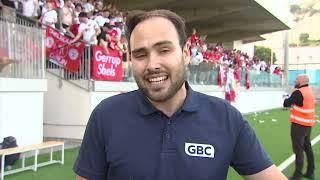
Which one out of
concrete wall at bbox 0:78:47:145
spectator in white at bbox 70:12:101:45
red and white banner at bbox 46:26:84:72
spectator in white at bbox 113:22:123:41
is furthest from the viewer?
spectator in white at bbox 113:22:123:41

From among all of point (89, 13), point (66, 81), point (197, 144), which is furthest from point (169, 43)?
point (89, 13)

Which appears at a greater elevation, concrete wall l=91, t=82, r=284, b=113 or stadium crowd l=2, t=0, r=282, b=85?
stadium crowd l=2, t=0, r=282, b=85

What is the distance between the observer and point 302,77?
322 inches

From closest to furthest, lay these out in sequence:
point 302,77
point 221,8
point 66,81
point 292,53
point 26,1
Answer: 1. point 302,77
2. point 26,1
3. point 66,81
4. point 221,8
5. point 292,53

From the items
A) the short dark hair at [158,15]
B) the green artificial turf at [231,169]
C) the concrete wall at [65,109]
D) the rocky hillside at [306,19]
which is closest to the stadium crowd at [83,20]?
the concrete wall at [65,109]

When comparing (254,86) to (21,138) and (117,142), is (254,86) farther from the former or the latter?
(117,142)

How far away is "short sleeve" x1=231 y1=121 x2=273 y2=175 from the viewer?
212 centimetres

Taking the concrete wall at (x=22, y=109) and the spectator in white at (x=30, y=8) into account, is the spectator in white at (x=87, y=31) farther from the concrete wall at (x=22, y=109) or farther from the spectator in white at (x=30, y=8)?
the concrete wall at (x=22, y=109)

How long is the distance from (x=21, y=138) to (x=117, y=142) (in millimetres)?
8363

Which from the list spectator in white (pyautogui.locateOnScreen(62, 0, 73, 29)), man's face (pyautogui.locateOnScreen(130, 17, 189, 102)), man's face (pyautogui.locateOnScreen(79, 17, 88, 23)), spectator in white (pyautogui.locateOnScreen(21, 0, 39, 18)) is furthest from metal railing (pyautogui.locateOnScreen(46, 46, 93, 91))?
man's face (pyautogui.locateOnScreen(130, 17, 189, 102))

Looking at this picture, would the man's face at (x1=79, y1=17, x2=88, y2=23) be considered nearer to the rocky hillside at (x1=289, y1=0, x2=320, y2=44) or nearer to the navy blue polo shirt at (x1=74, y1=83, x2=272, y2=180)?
the navy blue polo shirt at (x1=74, y1=83, x2=272, y2=180)

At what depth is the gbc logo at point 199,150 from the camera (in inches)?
79.0

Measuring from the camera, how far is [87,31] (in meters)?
12.3

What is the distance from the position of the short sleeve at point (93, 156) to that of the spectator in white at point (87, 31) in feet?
34.0
